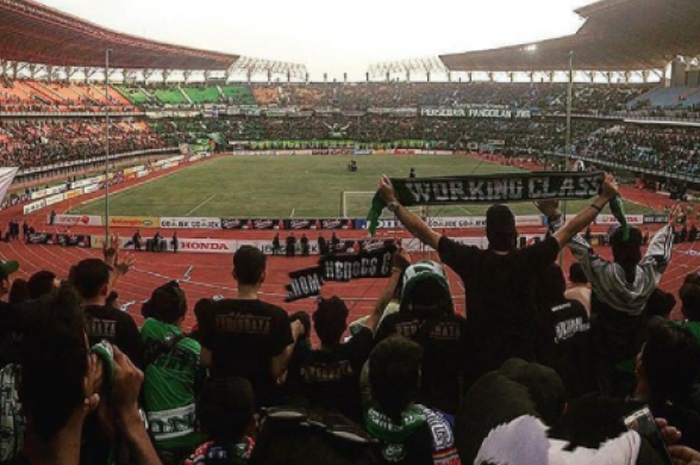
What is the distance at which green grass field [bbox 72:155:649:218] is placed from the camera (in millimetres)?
46500

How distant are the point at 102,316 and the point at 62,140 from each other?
73132mm

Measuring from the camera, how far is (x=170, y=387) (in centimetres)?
502

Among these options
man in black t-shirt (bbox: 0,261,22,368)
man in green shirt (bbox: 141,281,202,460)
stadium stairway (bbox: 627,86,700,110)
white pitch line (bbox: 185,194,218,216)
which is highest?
stadium stairway (bbox: 627,86,700,110)

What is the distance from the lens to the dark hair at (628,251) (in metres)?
5.54

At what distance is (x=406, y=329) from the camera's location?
4.95 m

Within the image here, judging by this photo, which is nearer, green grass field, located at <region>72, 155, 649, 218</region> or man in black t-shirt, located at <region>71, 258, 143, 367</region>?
man in black t-shirt, located at <region>71, 258, 143, 367</region>

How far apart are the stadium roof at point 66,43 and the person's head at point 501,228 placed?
2292 inches

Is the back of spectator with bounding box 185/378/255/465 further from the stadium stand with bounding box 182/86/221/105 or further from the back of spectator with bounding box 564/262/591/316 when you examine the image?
the stadium stand with bounding box 182/86/221/105

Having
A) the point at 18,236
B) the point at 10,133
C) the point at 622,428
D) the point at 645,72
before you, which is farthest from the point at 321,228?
the point at 645,72

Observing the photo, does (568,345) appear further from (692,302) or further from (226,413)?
(226,413)

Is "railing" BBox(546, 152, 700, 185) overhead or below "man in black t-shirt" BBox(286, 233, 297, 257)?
overhead

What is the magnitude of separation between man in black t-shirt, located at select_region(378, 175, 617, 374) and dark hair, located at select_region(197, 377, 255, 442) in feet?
6.93

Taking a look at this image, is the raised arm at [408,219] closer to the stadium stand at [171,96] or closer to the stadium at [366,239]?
the stadium at [366,239]

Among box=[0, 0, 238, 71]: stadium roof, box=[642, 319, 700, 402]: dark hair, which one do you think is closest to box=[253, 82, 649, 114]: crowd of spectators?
box=[0, 0, 238, 71]: stadium roof
